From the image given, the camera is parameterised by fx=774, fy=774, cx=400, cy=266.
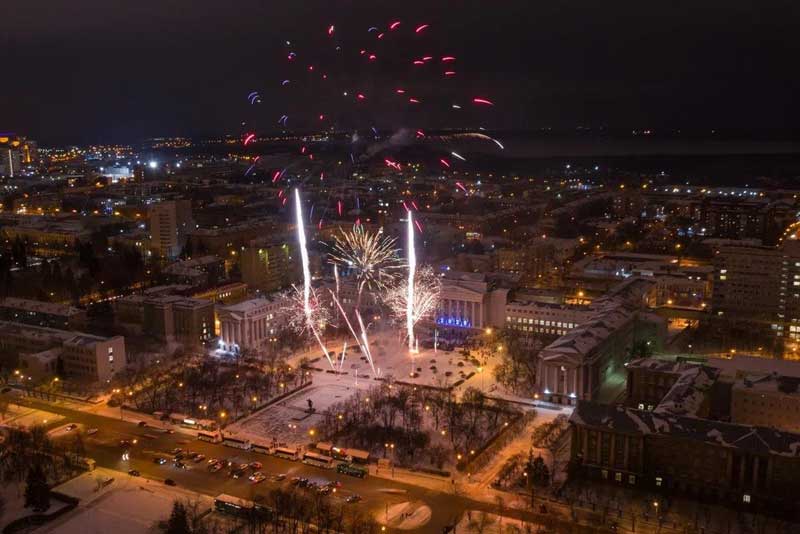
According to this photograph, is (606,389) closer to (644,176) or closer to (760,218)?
(760,218)

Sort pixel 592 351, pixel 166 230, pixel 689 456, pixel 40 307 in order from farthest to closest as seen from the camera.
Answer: pixel 166 230 → pixel 40 307 → pixel 592 351 → pixel 689 456

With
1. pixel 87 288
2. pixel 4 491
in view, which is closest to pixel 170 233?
pixel 87 288

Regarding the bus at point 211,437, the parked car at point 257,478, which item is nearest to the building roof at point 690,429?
the parked car at point 257,478

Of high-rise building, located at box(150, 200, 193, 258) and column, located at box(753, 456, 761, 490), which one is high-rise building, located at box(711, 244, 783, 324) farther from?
high-rise building, located at box(150, 200, 193, 258)

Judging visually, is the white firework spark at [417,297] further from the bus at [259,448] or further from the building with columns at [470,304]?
the bus at [259,448]

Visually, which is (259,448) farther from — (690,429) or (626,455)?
(690,429)

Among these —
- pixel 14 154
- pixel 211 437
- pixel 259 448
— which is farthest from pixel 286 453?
pixel 14 154

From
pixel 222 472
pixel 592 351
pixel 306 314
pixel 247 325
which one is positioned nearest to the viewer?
pixel 222 472
